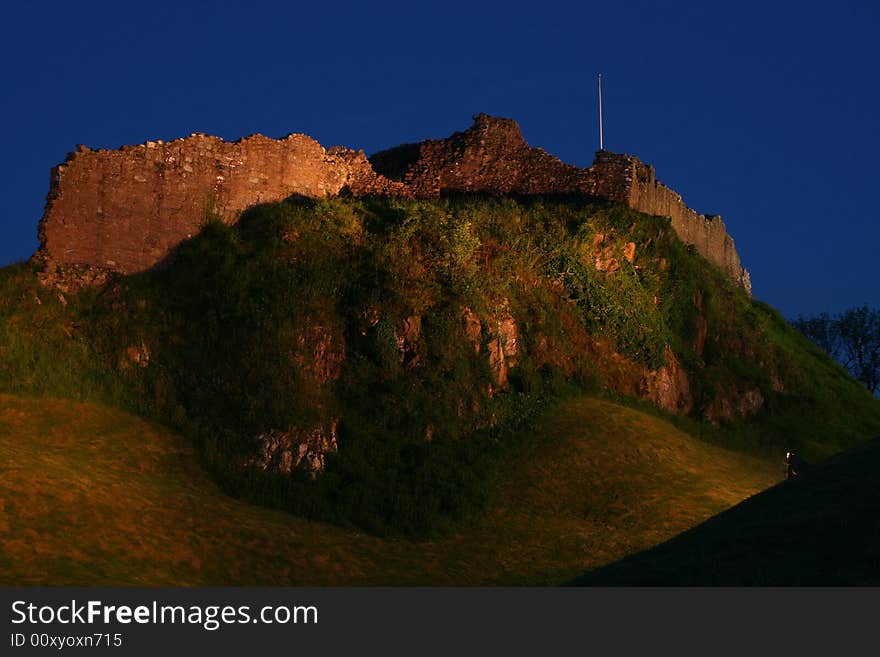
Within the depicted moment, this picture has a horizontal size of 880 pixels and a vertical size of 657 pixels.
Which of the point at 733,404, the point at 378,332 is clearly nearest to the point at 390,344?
the point at 378,332

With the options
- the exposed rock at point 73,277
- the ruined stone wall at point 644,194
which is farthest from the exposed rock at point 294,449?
the ruined stone wall at point 644,194

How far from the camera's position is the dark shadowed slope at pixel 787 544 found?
32.3 ft

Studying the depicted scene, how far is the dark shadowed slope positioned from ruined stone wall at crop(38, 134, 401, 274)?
1335 centimetres

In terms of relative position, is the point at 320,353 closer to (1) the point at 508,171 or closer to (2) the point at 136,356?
(2) the point at 136,356

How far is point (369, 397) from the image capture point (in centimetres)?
1967

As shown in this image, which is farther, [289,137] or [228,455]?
[289,137]

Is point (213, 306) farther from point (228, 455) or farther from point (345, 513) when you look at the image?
point (345, 513)

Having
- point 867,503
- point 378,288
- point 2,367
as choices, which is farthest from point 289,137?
point 867,503

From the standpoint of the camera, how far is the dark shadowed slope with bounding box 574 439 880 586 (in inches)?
388

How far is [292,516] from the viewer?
17.2 m

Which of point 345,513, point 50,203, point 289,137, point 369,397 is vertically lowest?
point 345,513

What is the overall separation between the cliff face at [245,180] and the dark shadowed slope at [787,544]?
13455mm

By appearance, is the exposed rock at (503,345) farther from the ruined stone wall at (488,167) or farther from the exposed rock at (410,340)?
the ruined stone wall at (488,167)

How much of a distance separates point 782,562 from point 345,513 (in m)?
8.79
